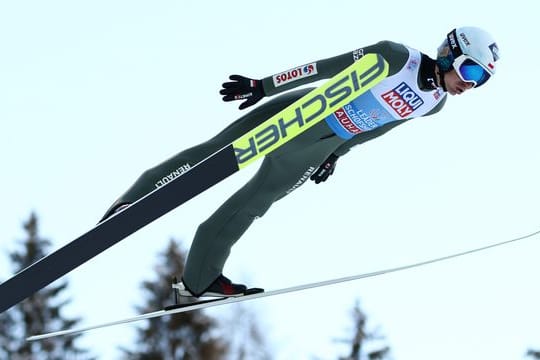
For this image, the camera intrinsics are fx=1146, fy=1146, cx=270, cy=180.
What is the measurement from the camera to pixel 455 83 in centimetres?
700

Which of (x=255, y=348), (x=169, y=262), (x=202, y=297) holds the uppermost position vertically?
(x=169, y=262)

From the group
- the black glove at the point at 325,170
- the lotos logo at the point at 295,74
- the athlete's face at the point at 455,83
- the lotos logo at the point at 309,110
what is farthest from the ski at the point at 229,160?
the black glove at the point at 325,170

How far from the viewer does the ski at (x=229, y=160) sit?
6723mm

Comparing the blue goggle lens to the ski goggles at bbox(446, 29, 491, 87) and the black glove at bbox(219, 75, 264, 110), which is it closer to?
the ski goggles at bbox(446, 29, 491, 87)

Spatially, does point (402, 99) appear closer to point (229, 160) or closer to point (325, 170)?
point (325, 170)

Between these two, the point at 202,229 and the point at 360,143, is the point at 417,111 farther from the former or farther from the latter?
the point at 202,229

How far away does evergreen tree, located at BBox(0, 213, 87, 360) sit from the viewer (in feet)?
84.6

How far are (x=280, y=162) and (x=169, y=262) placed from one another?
19386mm

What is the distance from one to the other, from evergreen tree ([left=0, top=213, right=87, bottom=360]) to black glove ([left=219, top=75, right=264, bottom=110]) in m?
18.9

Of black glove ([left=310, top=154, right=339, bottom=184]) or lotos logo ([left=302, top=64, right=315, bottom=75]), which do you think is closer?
lotos logo ([left=302, top=64, right=315, bottom=75])

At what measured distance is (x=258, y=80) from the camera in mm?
7242

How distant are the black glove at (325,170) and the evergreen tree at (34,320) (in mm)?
18497

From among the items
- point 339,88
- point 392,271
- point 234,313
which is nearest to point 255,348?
point 234,313

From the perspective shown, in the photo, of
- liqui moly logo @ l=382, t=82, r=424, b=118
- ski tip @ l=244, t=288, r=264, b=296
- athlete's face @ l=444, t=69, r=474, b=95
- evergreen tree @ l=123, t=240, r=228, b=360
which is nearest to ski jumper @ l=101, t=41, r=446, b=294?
liqui moly logo @ l=382, t=82, r=424, b=118
